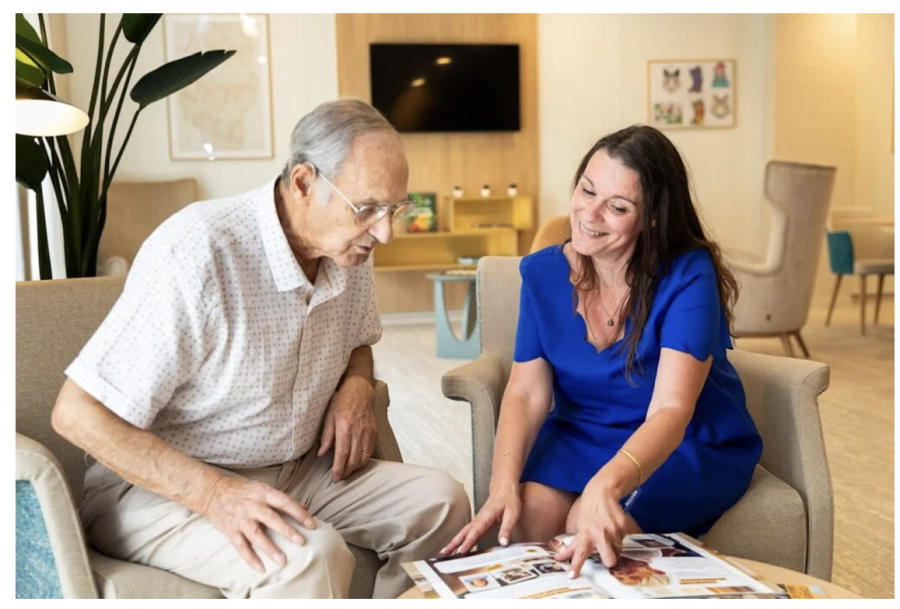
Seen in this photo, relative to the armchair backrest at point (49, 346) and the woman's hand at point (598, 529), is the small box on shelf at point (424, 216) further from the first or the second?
the woman's hand at point (598, 529)

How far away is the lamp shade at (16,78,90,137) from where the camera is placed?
206cm

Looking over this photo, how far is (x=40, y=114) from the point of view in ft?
6.86

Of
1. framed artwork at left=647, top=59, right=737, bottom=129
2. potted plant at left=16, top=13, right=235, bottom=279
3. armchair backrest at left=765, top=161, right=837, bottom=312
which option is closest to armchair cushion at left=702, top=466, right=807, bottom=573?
potted plant at left=16, top=13, right=235, bottom=279

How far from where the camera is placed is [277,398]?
175 cm

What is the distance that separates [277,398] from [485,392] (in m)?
0.53

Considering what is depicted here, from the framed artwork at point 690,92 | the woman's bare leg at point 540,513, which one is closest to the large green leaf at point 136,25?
the woman's bare leg at point 540,513

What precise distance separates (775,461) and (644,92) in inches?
237

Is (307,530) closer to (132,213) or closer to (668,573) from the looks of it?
(668,573)

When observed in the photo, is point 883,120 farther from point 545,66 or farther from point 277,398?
point 277,398

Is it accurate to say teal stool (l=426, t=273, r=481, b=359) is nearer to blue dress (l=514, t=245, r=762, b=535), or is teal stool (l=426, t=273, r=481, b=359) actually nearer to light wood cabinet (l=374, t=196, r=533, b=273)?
light wood cabinet (l=374, t=196, r=533, b=273)

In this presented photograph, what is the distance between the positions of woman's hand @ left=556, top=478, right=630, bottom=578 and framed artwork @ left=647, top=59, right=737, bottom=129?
21.4 ft

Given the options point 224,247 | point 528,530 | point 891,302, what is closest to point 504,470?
point 528,530

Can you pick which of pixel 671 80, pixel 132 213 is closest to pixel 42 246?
pixel 132 213

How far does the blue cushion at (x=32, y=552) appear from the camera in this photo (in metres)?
1.49
